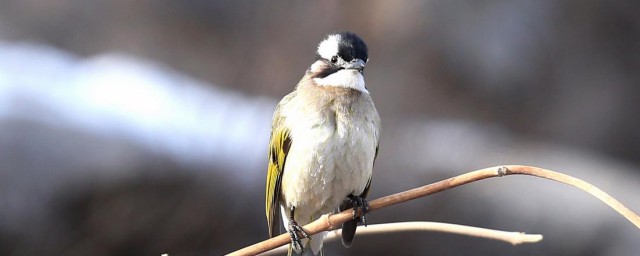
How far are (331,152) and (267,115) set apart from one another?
2.75 feet

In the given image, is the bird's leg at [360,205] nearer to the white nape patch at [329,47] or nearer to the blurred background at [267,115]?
the white nape patch at [329,47]

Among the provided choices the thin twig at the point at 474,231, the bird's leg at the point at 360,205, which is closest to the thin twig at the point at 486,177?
the thin twig at the point at 474,231

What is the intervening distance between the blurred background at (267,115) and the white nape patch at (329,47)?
78 cm

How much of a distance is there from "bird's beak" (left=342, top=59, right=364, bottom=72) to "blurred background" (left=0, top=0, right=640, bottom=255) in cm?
81

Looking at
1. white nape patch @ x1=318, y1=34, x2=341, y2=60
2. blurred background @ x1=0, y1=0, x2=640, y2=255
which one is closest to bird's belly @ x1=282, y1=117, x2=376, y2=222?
white nape patch @ x1=318, y1=34, x2=341, y2=60

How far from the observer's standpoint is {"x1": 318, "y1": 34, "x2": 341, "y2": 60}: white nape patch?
1.11 meters

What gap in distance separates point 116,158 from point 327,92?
0.88 m

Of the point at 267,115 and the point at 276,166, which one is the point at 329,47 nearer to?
the point at 276,166

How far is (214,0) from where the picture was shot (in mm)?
1934

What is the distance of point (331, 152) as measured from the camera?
1.11 m

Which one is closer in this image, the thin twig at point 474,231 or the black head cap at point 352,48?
the thin twig at point 474,231

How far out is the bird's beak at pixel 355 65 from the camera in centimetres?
110

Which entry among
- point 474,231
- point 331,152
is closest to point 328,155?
point 331,152

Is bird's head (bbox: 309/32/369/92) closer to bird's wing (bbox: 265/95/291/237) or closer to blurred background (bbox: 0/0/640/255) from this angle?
bird's wing (bbox: 265/95/291/237)
